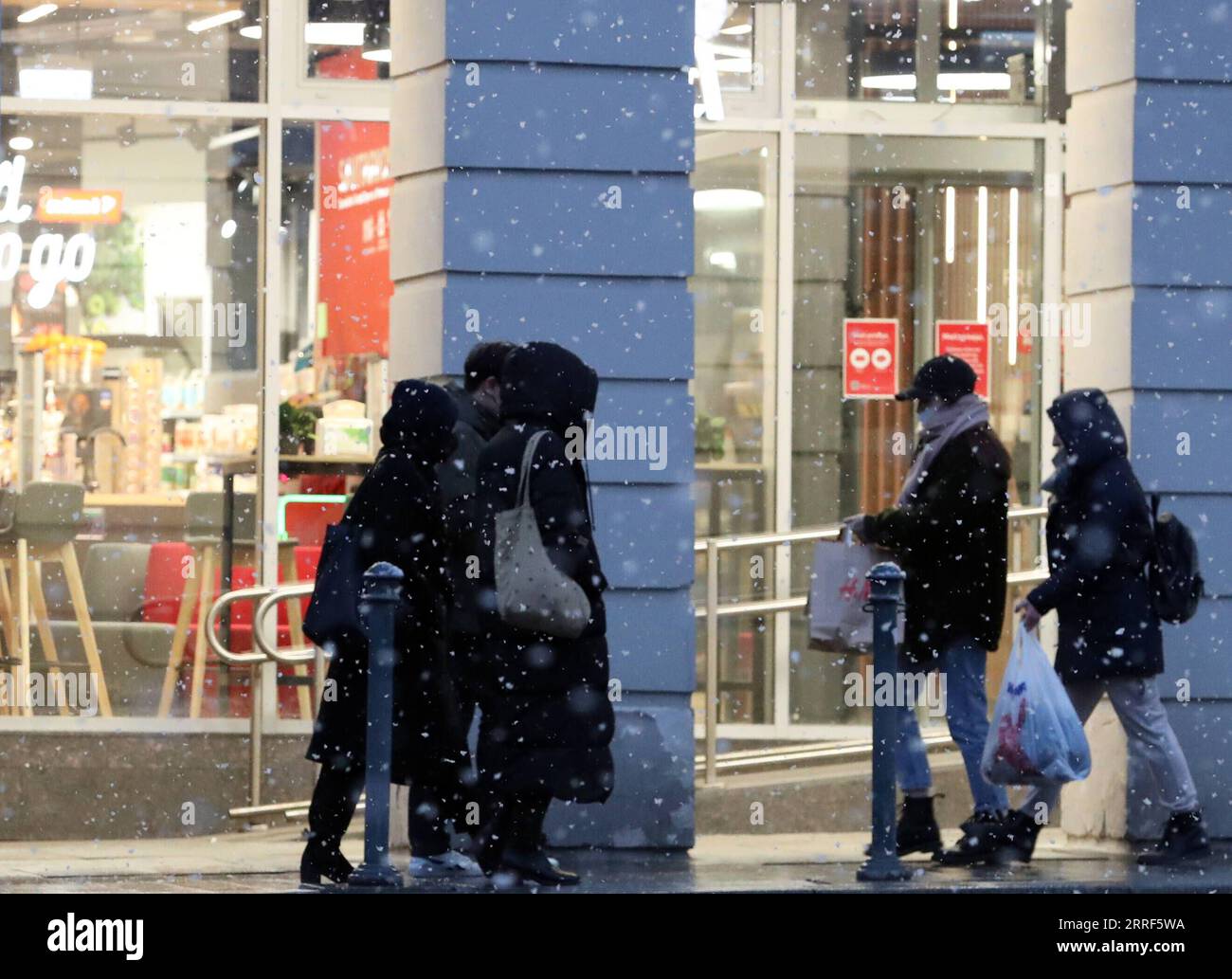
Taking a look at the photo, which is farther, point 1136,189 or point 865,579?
point 1136,189

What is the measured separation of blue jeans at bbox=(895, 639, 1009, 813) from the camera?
9945 mm

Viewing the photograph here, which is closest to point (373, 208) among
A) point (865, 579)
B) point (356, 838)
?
point (356, 838)

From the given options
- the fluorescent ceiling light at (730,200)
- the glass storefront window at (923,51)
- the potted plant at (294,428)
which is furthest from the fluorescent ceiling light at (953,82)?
the potted plant at (294,428)

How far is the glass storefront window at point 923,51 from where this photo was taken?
44.1 ft

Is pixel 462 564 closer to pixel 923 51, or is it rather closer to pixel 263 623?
pixel 263 623

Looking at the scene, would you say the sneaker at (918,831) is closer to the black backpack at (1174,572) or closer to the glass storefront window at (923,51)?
the black backpack at (1174,572)

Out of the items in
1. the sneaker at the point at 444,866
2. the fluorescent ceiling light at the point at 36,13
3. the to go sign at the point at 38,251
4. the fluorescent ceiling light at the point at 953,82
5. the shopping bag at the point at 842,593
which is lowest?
the sneaker at the point at 444,866

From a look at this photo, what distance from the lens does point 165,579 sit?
42.0ft

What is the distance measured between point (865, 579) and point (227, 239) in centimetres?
433

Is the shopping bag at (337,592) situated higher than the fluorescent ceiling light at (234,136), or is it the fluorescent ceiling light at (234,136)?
the fluorescent ceiling light at (234,136)

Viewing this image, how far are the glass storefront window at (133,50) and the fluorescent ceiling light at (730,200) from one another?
2.26 m

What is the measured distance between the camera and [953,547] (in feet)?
32.8

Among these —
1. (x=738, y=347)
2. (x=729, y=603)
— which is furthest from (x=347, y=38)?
(x=729, y=603)
